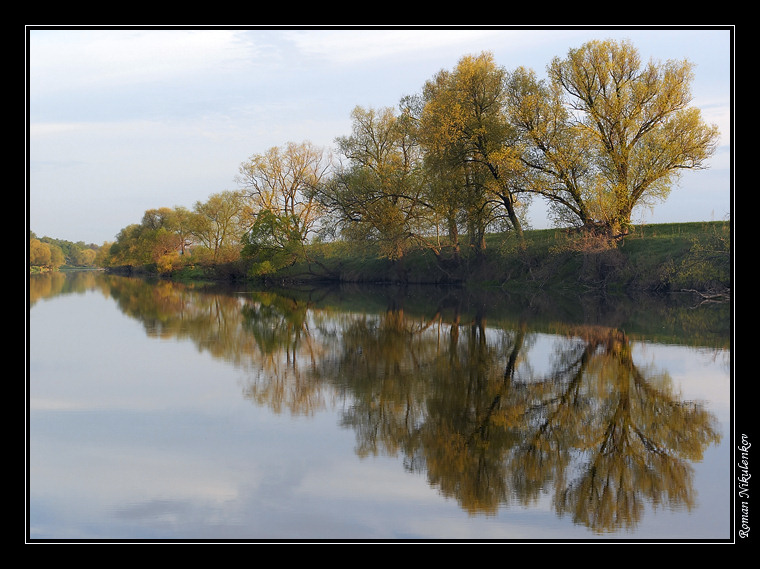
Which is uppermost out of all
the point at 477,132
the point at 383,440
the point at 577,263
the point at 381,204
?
the point at 477,132

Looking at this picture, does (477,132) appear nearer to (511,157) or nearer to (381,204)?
(511,157)

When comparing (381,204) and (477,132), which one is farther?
(381,204)

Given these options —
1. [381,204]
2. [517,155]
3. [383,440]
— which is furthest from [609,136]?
[383,440]

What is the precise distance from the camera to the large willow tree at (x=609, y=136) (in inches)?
1259

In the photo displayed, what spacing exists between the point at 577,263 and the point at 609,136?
676 cm

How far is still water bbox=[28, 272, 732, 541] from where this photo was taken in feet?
16.4

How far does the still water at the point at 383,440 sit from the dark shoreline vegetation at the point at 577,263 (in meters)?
15.2

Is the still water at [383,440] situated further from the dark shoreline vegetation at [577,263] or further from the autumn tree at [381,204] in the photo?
the autumn tree at [381,204]

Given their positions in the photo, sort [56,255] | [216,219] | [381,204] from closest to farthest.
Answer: [381,204], [216,219], [56,255]

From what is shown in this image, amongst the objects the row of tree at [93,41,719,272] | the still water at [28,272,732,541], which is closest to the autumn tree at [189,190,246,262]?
the row of tree at [93,41,719,272]

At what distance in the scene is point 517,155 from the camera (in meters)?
34.0

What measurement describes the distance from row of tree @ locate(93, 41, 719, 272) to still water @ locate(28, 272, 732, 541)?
19.4 m

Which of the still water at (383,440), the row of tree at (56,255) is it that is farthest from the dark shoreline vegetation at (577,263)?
the row of tree at (56,255)

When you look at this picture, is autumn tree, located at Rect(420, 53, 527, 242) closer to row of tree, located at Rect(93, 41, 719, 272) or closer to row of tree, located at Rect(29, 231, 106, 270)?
row of tree, located at Rect(93, 41, 719, 272)
